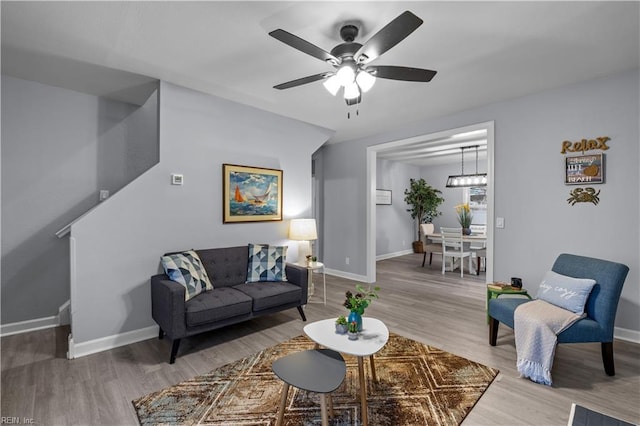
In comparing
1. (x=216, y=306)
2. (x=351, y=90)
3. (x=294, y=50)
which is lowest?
(x=216, y=306)

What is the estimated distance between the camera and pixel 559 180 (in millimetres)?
3346

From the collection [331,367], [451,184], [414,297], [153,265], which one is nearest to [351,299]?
[331,367]

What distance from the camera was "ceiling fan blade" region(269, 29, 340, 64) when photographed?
175 cm

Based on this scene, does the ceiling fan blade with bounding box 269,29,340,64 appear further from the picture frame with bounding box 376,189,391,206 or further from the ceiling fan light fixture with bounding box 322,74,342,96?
the picture frame with bounding box 376,189,391,206

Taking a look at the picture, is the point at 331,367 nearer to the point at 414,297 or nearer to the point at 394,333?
the point at 394,333

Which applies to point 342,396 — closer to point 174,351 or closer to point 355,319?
point 355,319

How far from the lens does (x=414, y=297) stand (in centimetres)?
443

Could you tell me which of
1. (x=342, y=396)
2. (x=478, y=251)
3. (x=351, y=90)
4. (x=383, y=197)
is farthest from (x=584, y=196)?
(x=383, y=197)

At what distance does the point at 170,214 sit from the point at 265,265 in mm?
1200

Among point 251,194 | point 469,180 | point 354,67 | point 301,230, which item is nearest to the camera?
point 354,67

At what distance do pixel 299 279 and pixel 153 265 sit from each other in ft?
5.13

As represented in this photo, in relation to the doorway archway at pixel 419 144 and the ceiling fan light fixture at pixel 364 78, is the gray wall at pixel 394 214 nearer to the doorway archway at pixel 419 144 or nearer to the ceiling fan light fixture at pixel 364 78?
the doorway archway at pixel 419 144

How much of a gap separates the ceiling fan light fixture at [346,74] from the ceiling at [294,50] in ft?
1.12

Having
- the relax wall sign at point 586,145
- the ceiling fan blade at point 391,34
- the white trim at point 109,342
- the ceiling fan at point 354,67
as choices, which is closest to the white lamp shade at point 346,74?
the ceiling fan at point 354,67
